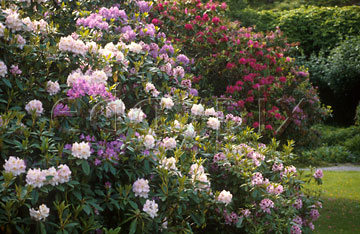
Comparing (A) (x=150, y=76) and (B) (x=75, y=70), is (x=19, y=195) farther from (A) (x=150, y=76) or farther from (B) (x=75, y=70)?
(A) (x=150, y=76)

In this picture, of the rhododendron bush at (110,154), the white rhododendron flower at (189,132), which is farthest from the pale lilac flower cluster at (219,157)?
the white rhododendron flower at (189,132)

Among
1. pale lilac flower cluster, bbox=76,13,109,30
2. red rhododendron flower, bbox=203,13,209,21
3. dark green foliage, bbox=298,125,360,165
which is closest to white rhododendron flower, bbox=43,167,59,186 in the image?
pale lilac flower cluster, bbox=76,13,109,30

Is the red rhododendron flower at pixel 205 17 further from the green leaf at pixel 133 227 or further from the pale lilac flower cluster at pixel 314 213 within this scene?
the green leaf at pixel 133 227

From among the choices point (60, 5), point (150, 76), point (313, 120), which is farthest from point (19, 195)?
point (313, 120)

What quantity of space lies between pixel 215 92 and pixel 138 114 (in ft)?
10.7

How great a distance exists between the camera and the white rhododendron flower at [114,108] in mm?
2941

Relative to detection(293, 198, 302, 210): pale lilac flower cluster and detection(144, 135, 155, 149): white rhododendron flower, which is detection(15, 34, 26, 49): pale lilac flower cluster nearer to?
detection(144, 135, 155, 149): white rhododendron flower

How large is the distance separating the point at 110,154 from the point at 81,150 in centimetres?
Result: 20

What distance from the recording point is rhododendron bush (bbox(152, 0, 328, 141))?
5812mm

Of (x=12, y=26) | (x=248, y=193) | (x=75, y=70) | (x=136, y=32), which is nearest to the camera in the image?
(x=12, y=26)

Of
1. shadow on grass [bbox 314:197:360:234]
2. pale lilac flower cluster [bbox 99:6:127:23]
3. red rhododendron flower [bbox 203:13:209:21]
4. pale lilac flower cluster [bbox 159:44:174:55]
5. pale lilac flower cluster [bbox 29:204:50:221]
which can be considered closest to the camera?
pale lilac flower cluster [bbox 29:204:50:221]

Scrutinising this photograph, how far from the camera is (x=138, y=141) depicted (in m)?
2.85

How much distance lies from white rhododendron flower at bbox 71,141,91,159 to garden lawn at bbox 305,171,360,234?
3.48 meters

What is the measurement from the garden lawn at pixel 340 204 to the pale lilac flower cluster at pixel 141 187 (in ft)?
10.2
